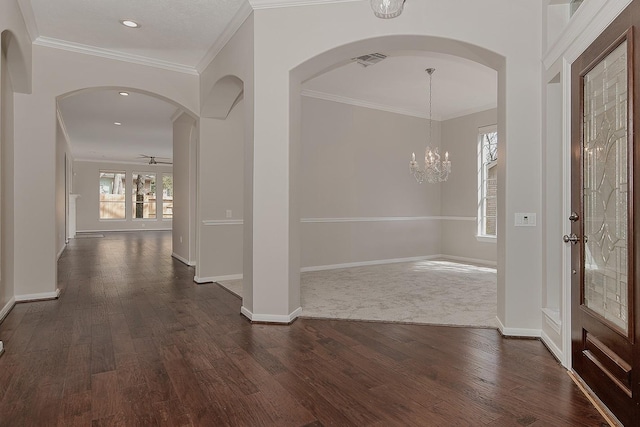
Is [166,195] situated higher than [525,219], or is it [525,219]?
[166,195]

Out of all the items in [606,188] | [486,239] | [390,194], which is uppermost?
[390,194]

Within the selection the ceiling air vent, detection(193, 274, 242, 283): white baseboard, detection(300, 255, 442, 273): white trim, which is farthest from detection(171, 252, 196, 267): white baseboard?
the ceiling air vent

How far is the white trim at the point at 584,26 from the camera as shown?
1970mm

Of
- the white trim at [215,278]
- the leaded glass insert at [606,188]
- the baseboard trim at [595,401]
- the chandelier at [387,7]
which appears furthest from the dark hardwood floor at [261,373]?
the chandelier at [387,7]

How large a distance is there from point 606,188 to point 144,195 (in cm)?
1668

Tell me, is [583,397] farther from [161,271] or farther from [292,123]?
[161,271]

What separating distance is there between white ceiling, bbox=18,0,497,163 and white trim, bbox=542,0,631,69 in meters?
2.07

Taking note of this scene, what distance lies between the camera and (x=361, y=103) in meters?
6.88

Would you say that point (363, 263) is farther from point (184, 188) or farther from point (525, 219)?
point (525, 219)

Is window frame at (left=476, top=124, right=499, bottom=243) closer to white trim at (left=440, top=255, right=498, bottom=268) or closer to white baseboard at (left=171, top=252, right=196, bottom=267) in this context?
white trim at (left=440, top=255, right=498, bottom=268)

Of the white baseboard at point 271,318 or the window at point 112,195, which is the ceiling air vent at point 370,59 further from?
the window at point 112,195

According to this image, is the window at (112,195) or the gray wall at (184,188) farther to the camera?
the window at (112,195)

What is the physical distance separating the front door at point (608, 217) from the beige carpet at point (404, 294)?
1283mm

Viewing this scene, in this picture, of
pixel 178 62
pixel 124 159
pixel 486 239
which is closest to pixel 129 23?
pixel 178 62
